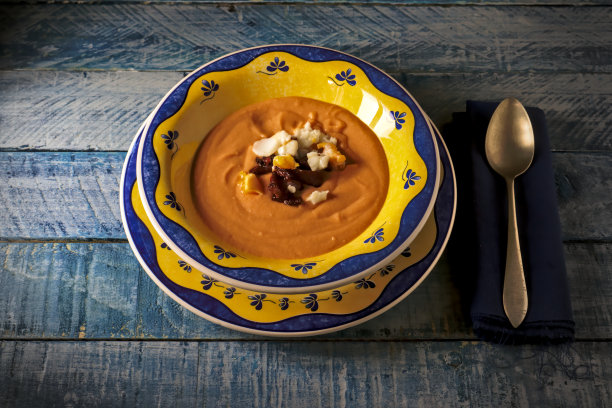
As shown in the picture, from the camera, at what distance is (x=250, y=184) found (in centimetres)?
163

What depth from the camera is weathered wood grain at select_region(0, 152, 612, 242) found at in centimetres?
184

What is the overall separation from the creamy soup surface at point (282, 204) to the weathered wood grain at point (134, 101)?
18.9 inches

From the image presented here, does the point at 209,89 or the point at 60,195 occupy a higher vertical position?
the point at 209,89

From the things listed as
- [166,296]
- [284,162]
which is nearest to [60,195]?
[166,296]

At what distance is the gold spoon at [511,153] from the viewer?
5.40ft

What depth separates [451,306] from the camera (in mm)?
1724

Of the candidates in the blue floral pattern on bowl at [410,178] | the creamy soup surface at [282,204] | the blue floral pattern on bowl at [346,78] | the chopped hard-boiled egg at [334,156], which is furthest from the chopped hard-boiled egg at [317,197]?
the blue floral pattern on bowl at [346,78]

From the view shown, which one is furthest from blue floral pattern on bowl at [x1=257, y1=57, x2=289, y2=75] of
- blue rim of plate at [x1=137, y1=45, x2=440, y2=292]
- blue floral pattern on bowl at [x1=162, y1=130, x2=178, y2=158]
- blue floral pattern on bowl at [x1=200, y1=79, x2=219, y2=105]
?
blue floral pattern on bowl at [x1=162, y1=130, x2=178, y2=158]

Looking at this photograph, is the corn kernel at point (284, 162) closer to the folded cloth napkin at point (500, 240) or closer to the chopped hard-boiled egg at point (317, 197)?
the chopped hard-boiled egg at point (317, 197)

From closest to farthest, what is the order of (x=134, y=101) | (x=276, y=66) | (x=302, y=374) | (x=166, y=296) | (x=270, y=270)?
(x=270, y=270), (x=302, y=374), (x=166, y=296), (x=276, y=66), (x=134, y=101)

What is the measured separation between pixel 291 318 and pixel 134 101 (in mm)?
1200

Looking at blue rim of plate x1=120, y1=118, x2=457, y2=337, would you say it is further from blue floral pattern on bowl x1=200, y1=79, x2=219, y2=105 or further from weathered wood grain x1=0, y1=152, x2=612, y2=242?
blue floral pattern on bowl x1=200, y1=79, x2=219, y2=105

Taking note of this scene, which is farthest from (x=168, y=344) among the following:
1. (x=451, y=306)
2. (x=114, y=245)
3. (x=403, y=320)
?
(x=451, y=306)

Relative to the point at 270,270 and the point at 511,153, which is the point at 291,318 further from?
the point at 511,153
